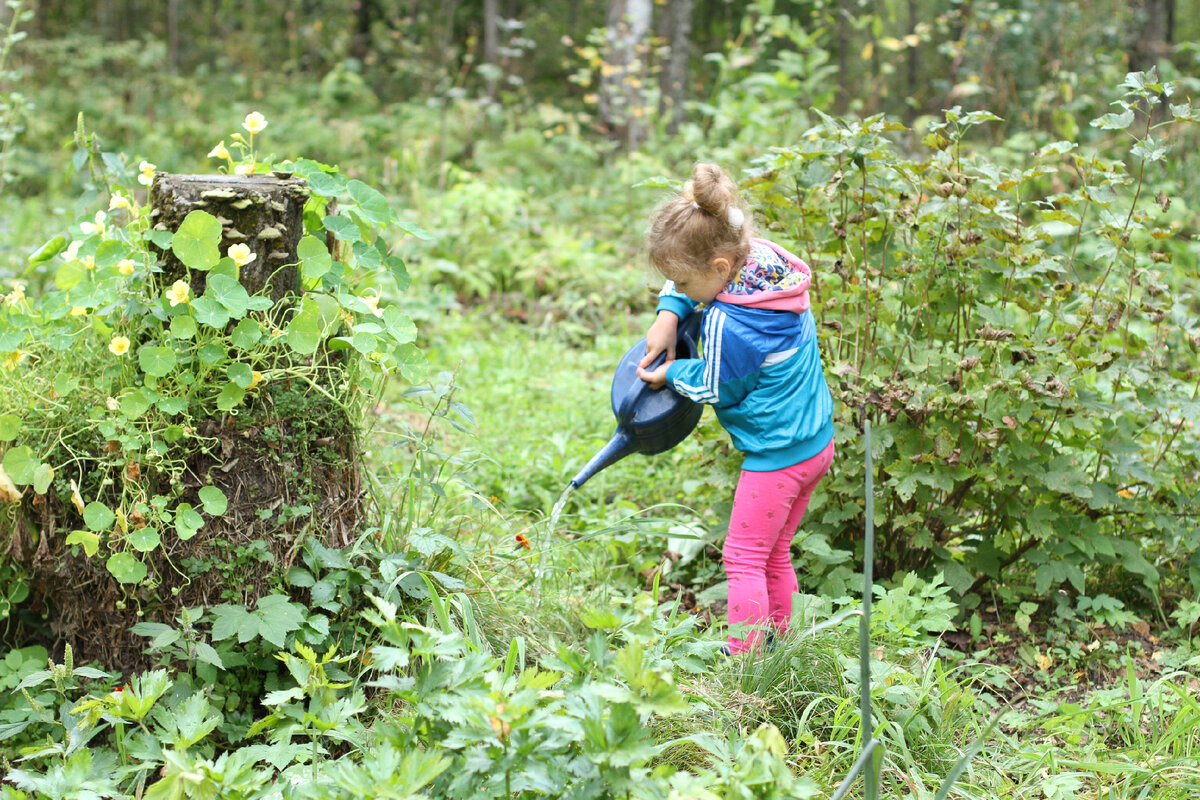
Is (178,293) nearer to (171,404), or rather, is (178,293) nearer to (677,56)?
(171,404)

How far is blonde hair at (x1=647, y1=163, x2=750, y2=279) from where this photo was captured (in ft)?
6.47

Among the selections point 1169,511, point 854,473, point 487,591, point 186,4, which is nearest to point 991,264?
point 854,473

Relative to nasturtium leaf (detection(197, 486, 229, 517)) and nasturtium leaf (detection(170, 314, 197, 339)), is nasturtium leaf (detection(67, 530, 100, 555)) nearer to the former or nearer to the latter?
nasturtium leaf (detection(197, 486, 229, 517))

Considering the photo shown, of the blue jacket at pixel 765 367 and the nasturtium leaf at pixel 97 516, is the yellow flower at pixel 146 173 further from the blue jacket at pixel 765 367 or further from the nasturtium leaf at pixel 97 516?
the blue jacket at pixel 765 367

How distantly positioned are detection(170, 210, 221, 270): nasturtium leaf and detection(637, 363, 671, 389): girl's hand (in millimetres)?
965

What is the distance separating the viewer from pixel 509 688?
1.39 metres

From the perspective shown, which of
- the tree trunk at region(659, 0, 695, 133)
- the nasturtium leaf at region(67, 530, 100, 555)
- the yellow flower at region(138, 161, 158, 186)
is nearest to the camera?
the nasturtium leaf at region(67, 530, 100, 555)

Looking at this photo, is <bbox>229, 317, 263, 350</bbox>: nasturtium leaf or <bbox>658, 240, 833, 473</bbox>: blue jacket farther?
<bbox>658, 240, 833, 473</bbox>: blue jacket

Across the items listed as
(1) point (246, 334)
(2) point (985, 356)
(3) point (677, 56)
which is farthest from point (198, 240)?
(3) point (677, 56)

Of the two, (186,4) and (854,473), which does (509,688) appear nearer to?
(854,473)

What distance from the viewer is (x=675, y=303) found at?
7.20ft

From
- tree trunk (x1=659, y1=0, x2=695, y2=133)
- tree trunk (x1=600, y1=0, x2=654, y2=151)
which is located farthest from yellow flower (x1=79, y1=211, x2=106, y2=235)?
tree trunk (x1=659, y1=0, x2=695, y2=133)

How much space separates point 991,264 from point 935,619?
3.04 feet

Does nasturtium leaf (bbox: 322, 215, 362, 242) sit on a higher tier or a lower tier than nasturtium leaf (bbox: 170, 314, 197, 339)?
higher
